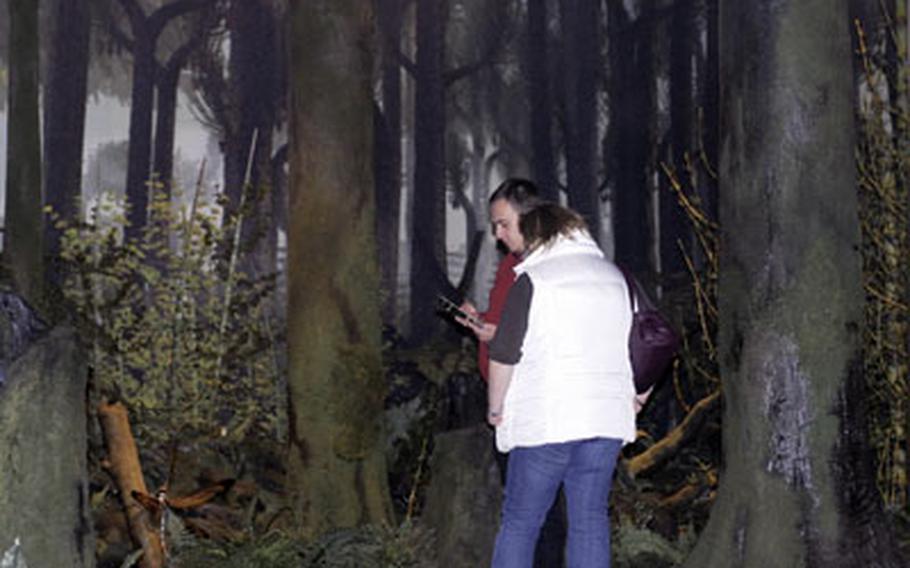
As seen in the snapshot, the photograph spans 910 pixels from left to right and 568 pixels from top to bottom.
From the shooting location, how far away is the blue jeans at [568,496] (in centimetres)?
436

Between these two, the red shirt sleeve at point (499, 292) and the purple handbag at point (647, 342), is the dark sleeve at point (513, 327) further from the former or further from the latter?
the red shirt sleeve at point (499, 292)

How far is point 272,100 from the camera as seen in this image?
18.4m

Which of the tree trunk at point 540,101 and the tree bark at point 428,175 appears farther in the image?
the tree trunk at point 540,101

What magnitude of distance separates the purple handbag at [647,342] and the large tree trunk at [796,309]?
3.11 feet

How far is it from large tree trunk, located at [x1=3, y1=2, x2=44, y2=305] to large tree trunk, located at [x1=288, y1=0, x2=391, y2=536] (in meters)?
5.04

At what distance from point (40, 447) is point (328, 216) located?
11.4 feet

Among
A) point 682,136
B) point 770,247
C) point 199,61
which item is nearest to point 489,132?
point 682,136

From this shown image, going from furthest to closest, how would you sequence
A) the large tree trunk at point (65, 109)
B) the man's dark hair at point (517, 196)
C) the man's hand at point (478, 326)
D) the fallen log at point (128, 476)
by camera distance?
the large tree trunk at point (65, 109) → the fallen log at point (128, 476) → the man's hand at point (478, 326) → the man's dark hair at point (517, 196)

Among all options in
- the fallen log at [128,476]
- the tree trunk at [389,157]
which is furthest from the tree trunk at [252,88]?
the fallen log at [128,476]

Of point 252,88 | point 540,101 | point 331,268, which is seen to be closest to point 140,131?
point 252,88

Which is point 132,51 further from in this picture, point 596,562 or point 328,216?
point 596,562

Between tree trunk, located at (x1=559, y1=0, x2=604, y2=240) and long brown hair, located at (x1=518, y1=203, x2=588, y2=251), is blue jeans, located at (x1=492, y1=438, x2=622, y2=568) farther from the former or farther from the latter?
tree trunk, located at (x1=559, y1=0, x2=604, y2=240)

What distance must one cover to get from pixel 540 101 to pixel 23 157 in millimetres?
9784

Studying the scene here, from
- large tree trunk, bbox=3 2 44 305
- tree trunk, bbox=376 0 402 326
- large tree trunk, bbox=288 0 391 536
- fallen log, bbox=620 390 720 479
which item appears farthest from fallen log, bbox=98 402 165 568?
tree trunk, bbox=376 0 402 326
